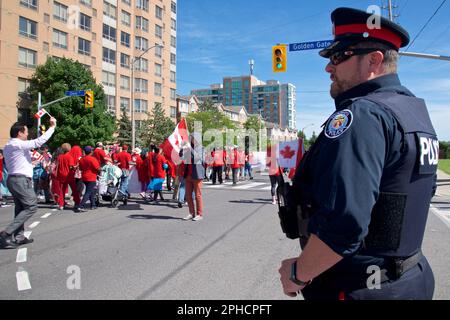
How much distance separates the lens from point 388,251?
1.55 metres

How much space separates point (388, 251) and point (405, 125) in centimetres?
52

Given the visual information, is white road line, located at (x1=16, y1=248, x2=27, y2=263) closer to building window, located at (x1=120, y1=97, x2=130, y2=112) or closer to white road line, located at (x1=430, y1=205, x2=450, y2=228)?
white road line, located at (x1=430, y1=205, x2=450, y2=228)

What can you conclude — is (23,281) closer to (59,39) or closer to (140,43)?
(59,39)

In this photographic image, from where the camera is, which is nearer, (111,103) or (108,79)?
Answer: (108,79)

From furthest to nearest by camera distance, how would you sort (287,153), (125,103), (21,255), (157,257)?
(125,103) → (287,153) → (21,255) → (157,257)

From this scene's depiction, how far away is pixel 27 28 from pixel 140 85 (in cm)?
1899

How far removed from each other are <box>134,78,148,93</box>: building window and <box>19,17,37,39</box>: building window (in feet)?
57.2

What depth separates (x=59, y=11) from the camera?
132 ft

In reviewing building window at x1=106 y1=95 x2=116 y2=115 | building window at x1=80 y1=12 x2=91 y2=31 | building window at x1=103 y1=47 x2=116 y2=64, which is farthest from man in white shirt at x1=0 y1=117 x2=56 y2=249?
building window at x1=103 y1=47 x2=116 y2=64

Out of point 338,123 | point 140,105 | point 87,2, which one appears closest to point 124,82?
point 140,105

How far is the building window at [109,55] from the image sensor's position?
47875 mm
